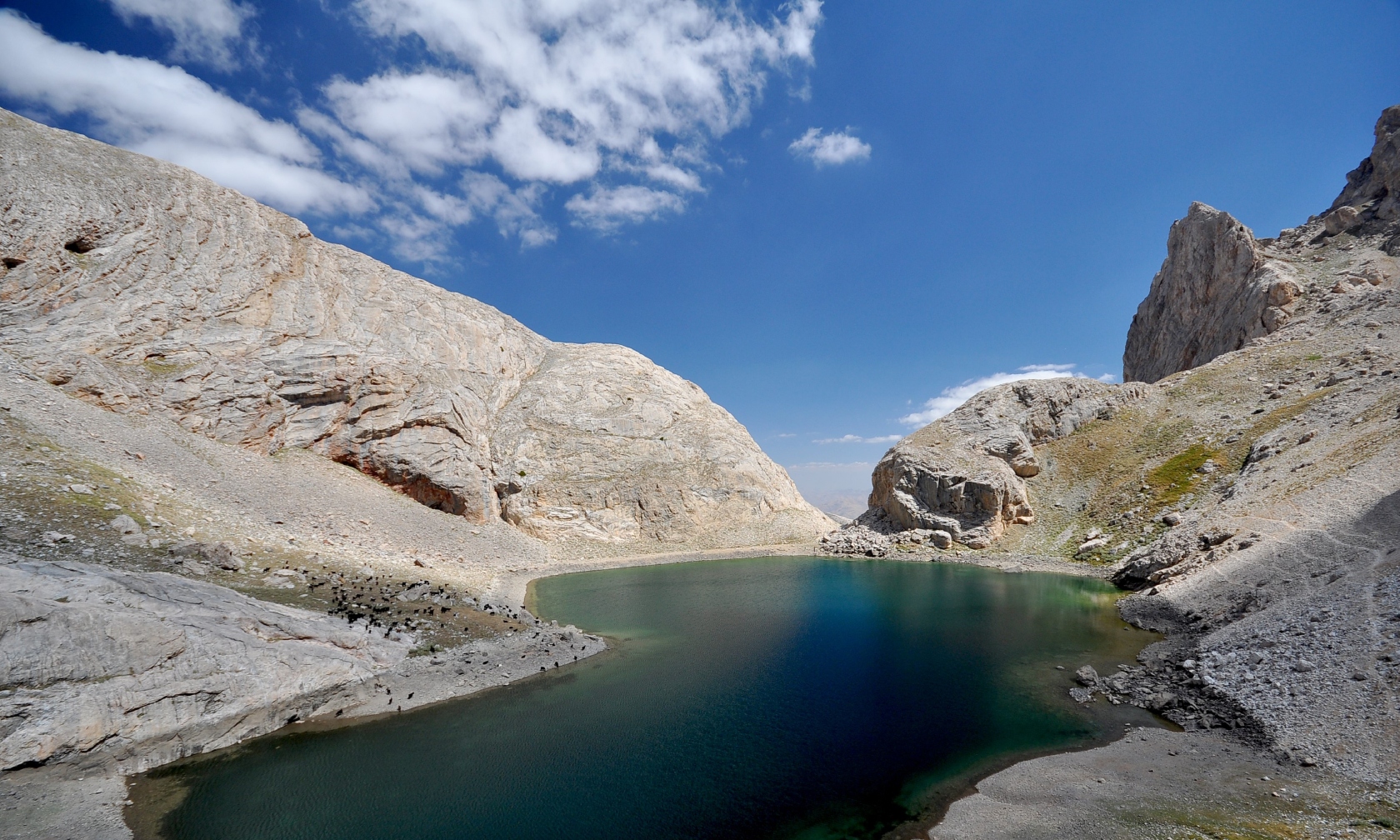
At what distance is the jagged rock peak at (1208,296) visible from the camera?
66312 millimetres

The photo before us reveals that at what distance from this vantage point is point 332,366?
49.7 meters

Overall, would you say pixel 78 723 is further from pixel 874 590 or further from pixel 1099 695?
pixel 874 590

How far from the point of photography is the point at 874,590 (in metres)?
40.1

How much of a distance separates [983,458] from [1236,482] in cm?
2222

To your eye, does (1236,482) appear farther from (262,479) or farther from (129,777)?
(262,479)

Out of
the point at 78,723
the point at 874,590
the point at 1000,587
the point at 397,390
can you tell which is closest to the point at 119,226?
the point at 397,390

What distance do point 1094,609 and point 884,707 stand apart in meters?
20.5

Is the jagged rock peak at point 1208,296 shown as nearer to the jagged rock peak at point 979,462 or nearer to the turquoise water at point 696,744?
the jagged rock peak at point 979,462

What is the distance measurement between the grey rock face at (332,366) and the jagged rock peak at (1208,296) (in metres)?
56.4

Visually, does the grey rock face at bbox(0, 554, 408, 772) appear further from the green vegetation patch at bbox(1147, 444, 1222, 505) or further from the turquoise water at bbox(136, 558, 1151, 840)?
the green vegetation patch at bbox(1147, 444, 1222, 505)

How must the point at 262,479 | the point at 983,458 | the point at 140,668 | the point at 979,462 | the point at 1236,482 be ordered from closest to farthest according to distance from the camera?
the point at 140,668 → the point at 262,479 → the point at 1236,482 → the point at 979,462 → the point at 983,458

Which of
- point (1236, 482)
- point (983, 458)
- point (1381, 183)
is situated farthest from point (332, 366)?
point (1381, 183)

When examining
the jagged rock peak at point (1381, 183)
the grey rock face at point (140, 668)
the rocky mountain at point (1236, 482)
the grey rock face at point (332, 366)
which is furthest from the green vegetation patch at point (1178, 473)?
the grey rock face at point (140, 668)

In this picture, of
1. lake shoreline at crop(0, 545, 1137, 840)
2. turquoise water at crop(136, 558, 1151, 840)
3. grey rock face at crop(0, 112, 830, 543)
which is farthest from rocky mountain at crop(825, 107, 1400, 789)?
grey rock face at crop(0, 112, 830, 543)
